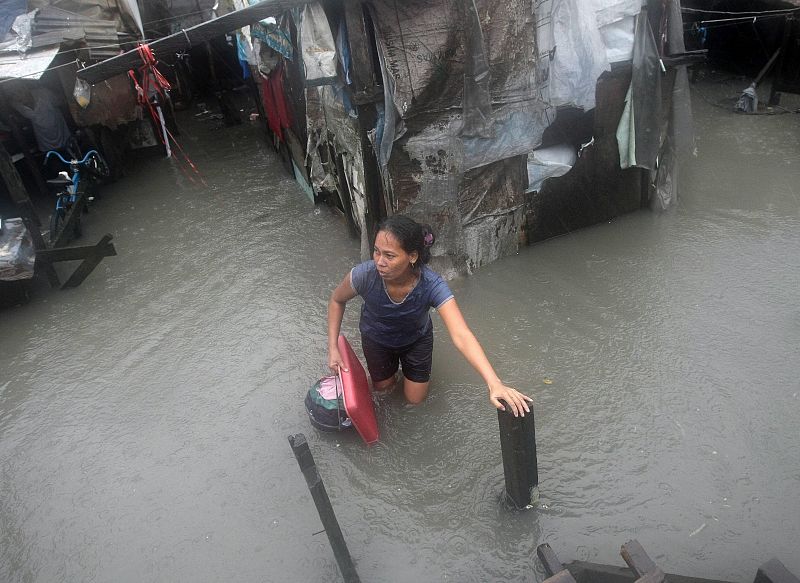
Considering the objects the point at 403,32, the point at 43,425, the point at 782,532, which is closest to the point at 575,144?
the point at 403,32

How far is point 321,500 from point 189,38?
3.15 m

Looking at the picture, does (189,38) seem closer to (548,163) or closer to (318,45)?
(318,45)

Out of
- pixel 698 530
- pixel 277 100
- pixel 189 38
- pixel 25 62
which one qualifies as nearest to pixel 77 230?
pixel 25 62

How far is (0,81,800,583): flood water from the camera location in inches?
121

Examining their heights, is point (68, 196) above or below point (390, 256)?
below

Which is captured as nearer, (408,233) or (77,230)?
(408,233)

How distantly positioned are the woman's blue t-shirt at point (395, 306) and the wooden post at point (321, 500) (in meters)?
1.16

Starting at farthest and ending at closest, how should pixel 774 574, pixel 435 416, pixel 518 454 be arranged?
pixel 435 416
pixel 518 454
pixel 774 574

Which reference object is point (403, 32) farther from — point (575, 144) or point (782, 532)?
point (782, 532)

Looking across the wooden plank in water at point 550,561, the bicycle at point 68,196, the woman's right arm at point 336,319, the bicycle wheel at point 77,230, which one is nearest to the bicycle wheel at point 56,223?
the bicycle at point 68,196

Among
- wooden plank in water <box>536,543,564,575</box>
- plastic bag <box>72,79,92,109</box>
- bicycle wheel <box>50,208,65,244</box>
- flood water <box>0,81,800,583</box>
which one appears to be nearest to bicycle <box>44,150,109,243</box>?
bicycle wheel <box>50,208,65,244</box>

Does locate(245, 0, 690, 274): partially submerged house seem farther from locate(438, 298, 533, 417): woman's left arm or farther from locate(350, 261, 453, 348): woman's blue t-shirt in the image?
locate(438, 298, 533, 417): woman's left arm

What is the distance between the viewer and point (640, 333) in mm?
4473

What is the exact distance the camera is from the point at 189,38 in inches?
149
